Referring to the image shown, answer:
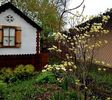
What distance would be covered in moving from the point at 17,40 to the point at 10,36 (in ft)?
1.57

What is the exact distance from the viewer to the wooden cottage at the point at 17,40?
2216cm

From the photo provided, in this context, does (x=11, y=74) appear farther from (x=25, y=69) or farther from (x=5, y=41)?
(x=5, y=41)

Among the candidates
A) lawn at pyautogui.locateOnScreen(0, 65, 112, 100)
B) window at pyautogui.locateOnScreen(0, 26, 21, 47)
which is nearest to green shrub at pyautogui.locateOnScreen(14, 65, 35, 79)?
lawn at pyautogui.locateOnScreen(0, 65, 112, 100)

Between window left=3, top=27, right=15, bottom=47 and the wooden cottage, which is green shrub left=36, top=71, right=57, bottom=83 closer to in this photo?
the wooden cottage

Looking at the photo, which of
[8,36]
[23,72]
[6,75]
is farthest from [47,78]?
[8,36]

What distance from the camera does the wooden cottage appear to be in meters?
22.2

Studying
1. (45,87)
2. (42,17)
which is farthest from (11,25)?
(42,17)

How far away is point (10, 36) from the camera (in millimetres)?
22656

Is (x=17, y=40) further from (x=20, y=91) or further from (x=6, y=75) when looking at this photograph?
(x=20, y=91)

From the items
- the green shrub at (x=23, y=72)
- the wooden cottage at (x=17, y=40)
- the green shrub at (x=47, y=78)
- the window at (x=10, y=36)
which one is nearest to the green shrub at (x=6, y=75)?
the green shrub at (x=23, y=72)

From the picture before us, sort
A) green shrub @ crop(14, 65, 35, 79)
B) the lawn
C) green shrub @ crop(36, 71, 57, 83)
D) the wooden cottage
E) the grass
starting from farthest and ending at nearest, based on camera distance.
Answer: the wooden cottage < green shrub @ crop(14, 65, 35, 79) < green shrub @ crop(36, 71, 57, 83) < the grass < the lawn

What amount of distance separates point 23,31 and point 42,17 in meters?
16.9

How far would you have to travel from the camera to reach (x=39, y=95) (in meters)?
13.5

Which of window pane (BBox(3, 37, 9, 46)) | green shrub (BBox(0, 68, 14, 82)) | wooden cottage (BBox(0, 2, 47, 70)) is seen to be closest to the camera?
green shrub (BBox(0, 68, 14, 82))
